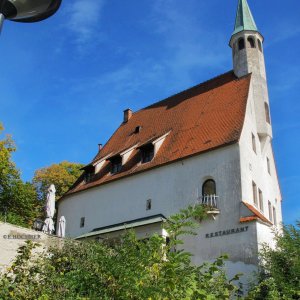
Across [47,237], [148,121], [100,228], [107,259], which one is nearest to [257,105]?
[148,121]

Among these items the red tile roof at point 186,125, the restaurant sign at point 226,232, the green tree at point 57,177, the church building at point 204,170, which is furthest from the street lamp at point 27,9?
the green tree at point 57,177

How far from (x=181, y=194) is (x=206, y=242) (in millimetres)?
2938

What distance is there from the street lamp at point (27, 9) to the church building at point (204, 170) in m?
15.0

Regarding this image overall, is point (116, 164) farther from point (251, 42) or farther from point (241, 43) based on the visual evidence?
point (251, 42)

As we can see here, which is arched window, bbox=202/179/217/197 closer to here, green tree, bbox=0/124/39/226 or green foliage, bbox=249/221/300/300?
green foliage, bbox=249/221/300/300

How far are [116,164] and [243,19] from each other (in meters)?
12.1

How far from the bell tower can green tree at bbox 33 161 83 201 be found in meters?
19.1

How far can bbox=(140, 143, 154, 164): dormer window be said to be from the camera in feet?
85.6

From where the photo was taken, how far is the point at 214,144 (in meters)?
23.1

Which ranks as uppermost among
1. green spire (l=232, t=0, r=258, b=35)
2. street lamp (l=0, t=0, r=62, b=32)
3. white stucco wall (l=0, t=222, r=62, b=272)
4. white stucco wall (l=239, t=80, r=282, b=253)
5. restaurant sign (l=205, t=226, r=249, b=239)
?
green spire (l=232, t=0, r=258, b=35)

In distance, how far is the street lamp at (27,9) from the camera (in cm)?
465

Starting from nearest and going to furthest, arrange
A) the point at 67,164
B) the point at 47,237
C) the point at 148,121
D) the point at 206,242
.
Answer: the point at 47,237 < the point at 206,242 < the point at 148,121 < the point at 67,164

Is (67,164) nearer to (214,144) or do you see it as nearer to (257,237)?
(214,144)

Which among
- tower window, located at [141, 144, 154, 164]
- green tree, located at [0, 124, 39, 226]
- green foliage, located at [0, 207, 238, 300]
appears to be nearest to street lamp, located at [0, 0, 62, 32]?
green foliage, located at [0, 207, 238, 300]
